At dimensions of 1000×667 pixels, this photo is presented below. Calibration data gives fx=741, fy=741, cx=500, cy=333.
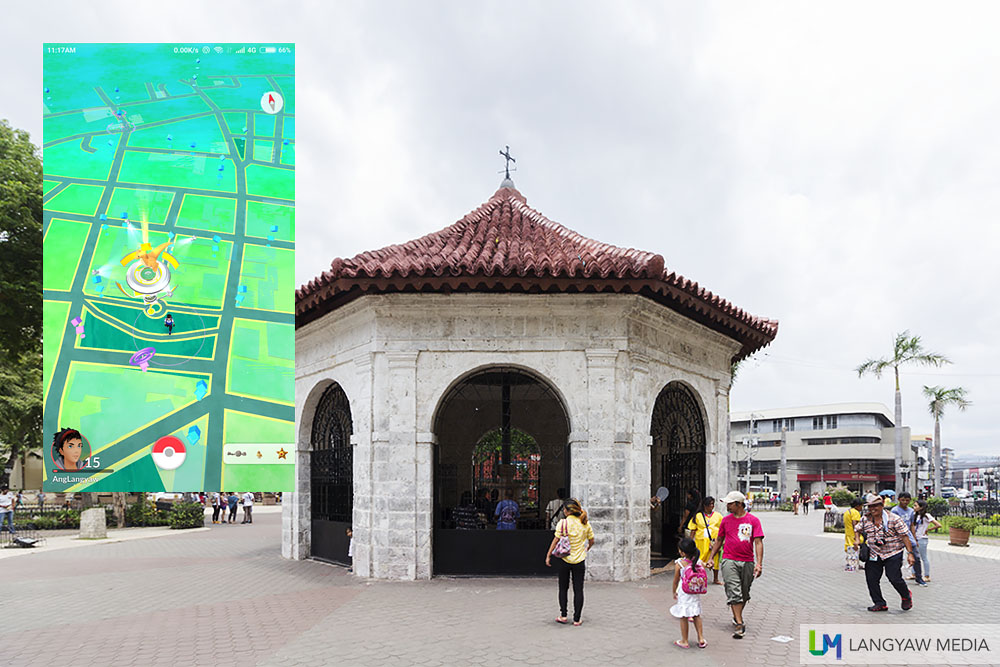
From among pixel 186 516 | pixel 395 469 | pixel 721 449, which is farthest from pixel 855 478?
pixel 395 469

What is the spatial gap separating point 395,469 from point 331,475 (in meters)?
2.86

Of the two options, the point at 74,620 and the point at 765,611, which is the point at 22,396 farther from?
the point at 765,611

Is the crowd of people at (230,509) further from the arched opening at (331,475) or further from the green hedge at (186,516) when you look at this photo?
the arched opening at (331,475)

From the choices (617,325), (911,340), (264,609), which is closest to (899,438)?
(911,340)

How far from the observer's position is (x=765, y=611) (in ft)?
32.1

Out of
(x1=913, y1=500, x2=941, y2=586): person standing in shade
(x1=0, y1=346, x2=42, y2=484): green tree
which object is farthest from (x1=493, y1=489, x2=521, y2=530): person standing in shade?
(x1=0, y1=346, x2=42, y2=484): green tree

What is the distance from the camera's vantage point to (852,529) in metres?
13.6

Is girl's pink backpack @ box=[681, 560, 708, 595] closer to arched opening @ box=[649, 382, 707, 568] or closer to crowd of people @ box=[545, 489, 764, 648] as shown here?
crowd of people @ box=[545, 489, 764, 648]

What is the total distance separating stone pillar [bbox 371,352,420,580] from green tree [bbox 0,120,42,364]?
902 centimetres

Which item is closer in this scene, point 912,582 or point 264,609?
point 264,609

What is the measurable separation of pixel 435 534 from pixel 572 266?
4914 millimetres

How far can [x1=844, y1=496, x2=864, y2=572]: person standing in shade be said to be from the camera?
13.0m

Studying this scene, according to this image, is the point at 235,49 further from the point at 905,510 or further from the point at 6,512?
the point at 6,512

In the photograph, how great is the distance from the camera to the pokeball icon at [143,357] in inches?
291
